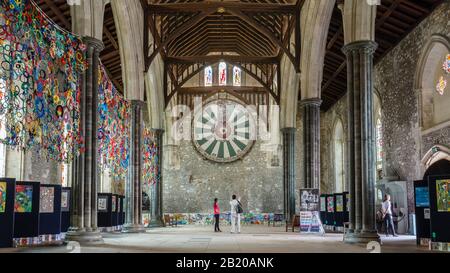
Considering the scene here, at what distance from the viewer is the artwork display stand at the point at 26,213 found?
980 cm

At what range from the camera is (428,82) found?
14602 millimetres

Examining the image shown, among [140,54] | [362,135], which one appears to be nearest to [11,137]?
[362,135]

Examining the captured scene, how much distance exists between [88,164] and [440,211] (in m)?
6.30

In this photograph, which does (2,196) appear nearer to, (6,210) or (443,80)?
(6,210)

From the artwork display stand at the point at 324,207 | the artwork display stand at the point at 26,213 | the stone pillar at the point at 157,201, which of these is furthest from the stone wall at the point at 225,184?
the artwork display stand at the point at 26,213

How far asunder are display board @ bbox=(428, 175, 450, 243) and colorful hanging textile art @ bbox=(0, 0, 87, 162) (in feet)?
20.8

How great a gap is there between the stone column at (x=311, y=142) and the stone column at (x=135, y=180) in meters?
5.12

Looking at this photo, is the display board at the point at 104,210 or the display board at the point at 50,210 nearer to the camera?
the display board at the point at 50,210

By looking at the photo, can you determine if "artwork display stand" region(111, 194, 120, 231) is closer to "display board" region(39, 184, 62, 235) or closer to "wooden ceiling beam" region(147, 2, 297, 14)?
"display board" region(39, 184, 62, 235)

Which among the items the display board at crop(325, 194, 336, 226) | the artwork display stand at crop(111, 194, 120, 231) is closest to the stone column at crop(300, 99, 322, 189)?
the display board at crop(325, 194, 336, 226)

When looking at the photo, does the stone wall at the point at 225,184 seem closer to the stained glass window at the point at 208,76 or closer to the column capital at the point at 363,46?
the stained glass window at the point at 208,76

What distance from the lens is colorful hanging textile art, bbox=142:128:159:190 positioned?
1798 centimetres
